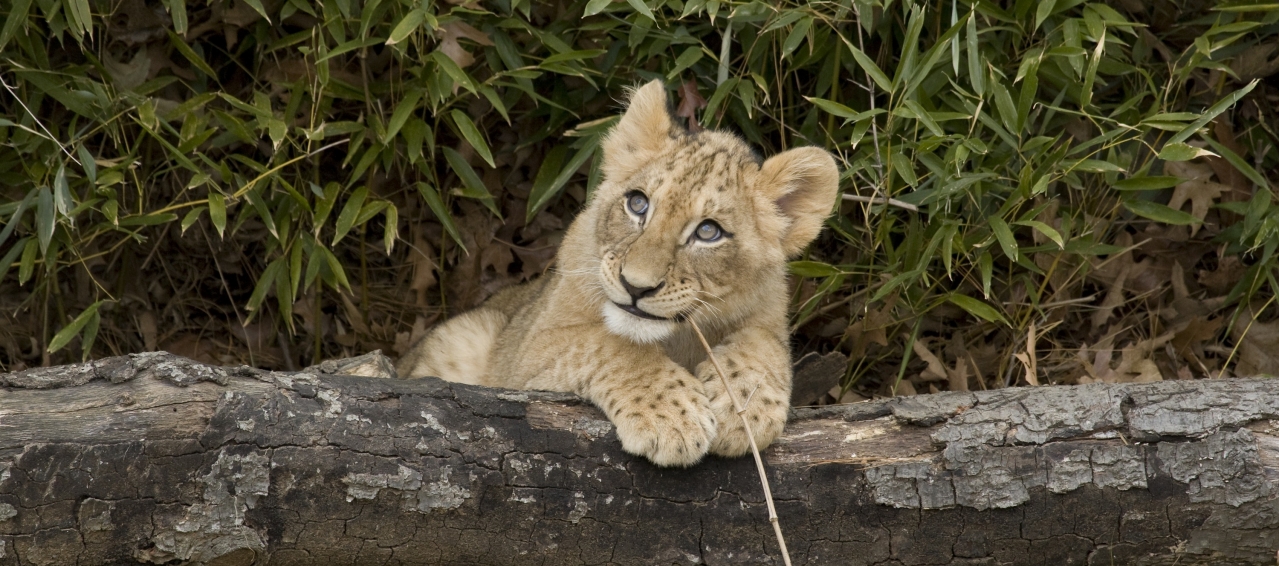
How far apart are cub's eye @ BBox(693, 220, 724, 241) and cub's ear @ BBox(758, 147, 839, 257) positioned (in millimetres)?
362

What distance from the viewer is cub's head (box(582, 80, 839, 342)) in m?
4.31

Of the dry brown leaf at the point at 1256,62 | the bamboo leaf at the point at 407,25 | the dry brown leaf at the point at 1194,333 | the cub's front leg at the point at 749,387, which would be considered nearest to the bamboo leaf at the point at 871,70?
the cub's front leg at the point at 749,387

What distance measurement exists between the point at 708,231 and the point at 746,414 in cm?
86

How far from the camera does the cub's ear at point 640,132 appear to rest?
4945mm

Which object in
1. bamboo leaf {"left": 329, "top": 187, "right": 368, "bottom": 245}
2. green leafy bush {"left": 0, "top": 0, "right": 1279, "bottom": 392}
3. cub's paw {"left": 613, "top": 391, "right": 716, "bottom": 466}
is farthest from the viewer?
bamboo leaf {"left": 329, "top": 187, "right": 368, "bottom": 245}

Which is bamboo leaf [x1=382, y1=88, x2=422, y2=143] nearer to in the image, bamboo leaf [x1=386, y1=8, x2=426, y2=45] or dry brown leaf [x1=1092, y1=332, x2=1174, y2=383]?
bamboo leaf [x1=386, y1=8, x2=426, y2=45]

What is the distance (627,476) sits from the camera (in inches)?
155

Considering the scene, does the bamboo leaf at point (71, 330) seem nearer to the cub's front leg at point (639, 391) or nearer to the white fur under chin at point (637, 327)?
the cub's front leg at point (639, 391)

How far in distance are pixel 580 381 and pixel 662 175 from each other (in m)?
0.97

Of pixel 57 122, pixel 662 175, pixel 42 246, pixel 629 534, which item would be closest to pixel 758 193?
pixel 662 175

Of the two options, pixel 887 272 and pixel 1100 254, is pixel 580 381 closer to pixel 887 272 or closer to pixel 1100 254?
pixel 887 272

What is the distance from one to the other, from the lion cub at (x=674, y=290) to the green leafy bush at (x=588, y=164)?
2.53 feet

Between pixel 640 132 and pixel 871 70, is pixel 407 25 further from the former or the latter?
pixel 871 70

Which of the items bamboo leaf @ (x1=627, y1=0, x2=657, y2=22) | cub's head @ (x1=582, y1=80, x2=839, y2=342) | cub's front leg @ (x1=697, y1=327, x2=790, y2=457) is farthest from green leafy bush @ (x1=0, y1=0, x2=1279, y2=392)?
cub's front leg @ (x1=697, y1=327, x2=790, y2=457)
